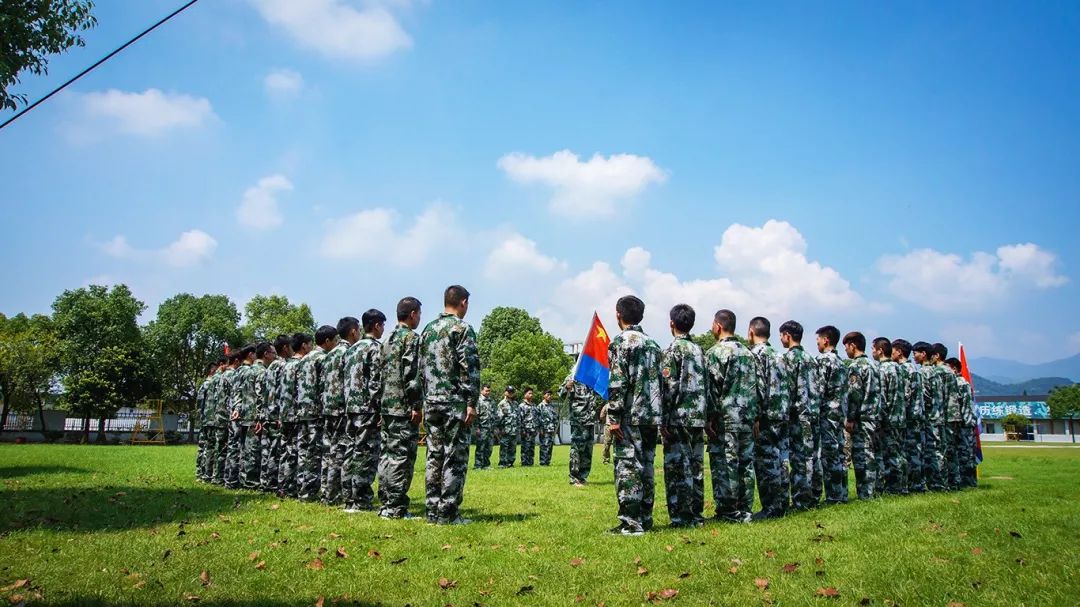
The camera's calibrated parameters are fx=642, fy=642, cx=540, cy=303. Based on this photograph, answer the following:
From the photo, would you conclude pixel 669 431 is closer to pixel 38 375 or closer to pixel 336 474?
pixel 336 474

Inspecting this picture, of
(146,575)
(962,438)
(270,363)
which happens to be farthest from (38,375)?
(962,438)

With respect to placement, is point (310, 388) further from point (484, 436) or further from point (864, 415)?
point (484, 436)

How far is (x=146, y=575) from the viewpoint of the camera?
5.21m

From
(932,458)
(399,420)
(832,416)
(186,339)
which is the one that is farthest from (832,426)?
(186,339)

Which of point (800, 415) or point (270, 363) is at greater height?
point (270, 363)

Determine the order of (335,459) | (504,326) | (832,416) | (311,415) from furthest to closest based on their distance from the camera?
(504,326) → (311,415) → (832,416) → (335,459)

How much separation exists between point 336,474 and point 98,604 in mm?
5214

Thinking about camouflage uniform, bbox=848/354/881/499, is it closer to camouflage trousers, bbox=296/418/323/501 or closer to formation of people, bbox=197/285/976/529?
formation of people, bbox=197/285/976/529

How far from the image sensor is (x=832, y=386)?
10.1 m

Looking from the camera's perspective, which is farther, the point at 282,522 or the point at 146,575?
the point at 282,522

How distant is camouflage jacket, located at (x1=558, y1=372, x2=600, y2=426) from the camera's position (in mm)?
Result: 15062

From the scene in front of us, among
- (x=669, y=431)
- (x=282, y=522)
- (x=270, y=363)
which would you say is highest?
(x=270, y=363)

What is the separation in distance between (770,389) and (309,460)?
23.3 ft

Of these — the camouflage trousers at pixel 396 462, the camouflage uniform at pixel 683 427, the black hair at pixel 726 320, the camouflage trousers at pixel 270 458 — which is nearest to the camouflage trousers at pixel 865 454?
the black hair at pixel 726 320
